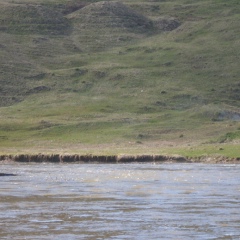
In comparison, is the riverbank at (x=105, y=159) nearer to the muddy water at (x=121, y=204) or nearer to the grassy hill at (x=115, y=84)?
the grassy hill at (x=115, y=84)

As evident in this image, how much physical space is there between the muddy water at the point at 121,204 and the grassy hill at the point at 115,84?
2203 cm

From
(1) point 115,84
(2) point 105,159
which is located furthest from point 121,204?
(1) point 115,84

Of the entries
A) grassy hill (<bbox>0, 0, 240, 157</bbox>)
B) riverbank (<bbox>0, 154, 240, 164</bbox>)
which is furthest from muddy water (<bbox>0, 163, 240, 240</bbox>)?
grassy hill (<bbox>0, 0, 240, 157</bbox>)

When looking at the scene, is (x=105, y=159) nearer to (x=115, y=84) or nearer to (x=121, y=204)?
(x=121, y=204)

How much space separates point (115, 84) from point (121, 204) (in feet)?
345

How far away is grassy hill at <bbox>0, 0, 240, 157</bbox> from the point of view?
98750mm

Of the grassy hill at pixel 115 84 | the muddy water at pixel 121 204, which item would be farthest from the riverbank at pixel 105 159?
the muddy water at pixel 121 204

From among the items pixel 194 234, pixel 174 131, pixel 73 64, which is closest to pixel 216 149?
pixel 174 131

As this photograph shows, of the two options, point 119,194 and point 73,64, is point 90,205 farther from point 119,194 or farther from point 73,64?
point 73,64

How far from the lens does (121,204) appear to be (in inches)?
1563

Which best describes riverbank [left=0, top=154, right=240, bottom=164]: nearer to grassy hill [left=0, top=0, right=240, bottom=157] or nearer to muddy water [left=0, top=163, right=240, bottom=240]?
grassy hill [left=0, top=0, right=240, bottom=157]

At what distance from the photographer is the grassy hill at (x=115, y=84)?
98750 millimetres

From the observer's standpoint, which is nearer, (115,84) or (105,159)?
(105,159)

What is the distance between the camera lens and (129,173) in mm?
61406
